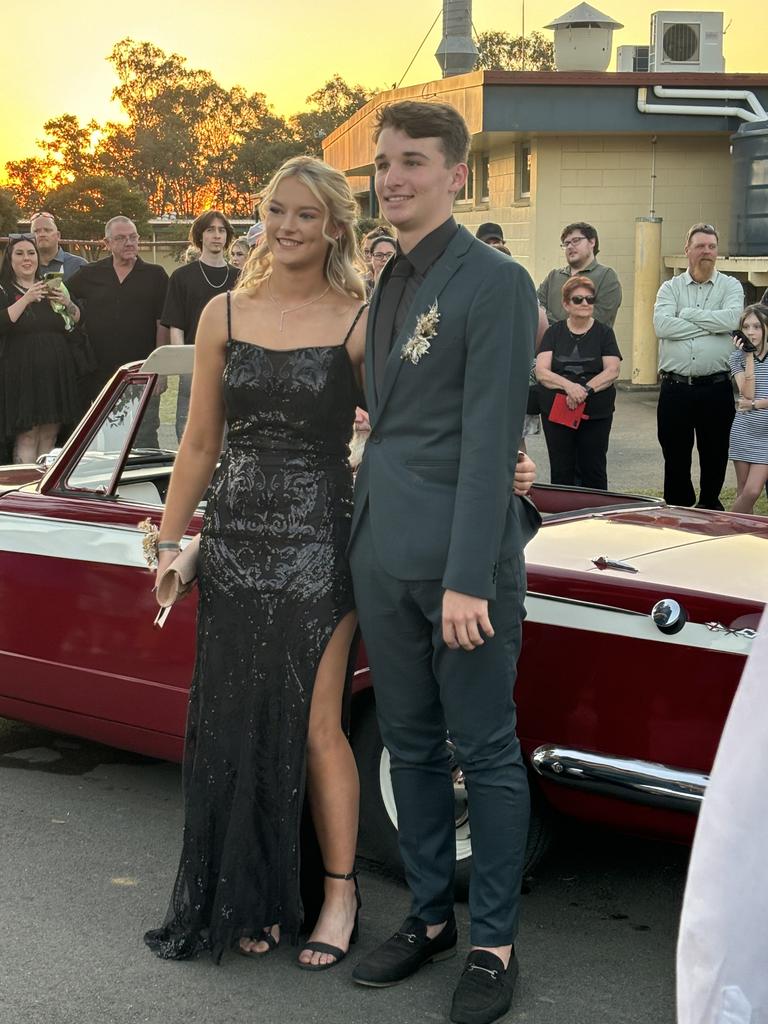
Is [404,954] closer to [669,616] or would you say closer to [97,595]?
[669,616]

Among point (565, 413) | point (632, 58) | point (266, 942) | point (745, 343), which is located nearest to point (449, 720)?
point (266, 942)

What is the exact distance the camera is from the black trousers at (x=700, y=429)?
8.23 m

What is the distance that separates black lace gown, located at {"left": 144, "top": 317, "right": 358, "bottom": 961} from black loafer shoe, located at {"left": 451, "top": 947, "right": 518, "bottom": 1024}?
1.65ft

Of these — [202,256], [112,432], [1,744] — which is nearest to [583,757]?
[112,432]

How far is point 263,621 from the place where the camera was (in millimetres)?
3463

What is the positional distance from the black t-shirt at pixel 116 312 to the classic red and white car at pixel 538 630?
366cm

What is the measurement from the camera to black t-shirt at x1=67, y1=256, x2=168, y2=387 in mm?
8812

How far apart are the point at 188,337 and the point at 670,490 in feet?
10.2

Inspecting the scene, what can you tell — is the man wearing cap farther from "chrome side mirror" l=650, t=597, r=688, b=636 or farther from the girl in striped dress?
"chrome side mirror" l=650, t=597, r=688, b=636

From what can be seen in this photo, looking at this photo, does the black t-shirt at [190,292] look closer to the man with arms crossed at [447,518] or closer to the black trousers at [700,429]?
the black trousers at [700,429]

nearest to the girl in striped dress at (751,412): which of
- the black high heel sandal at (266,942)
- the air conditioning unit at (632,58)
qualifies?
the black high heel sandal at (266,942)

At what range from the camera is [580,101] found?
17.7m

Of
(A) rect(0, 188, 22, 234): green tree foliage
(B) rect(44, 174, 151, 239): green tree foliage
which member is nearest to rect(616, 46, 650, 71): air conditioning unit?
(A) rect(0, 188, 22, 234): green tree foliage

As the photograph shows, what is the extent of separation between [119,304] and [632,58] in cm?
1746
